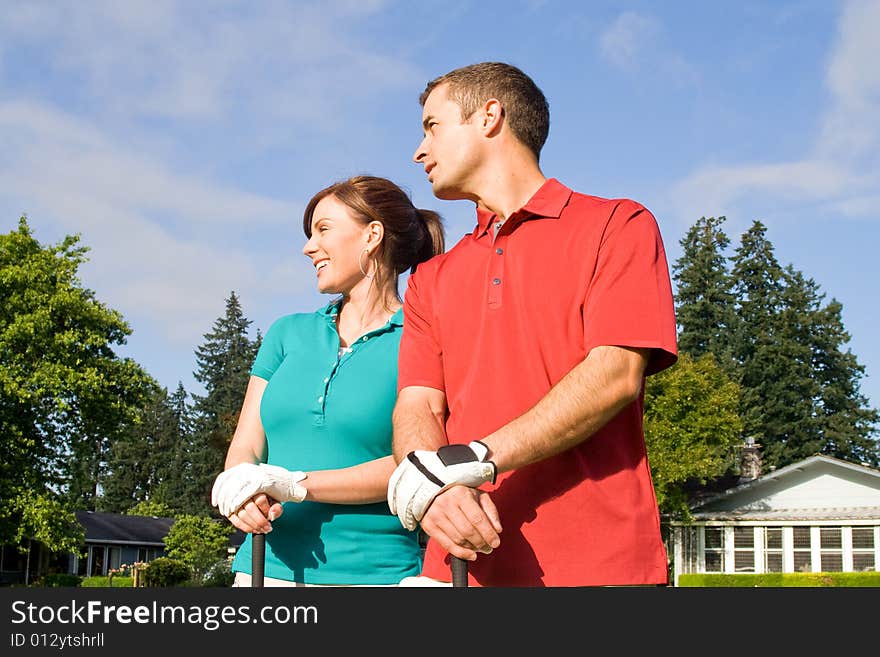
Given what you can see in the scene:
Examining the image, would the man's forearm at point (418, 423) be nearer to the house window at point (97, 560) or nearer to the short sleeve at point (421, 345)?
the short sleeve at point (421, 345)

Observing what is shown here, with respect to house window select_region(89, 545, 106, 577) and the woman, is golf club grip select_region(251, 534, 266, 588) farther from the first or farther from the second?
house window select_region(89, 545, 106, 577)

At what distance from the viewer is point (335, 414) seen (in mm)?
3150

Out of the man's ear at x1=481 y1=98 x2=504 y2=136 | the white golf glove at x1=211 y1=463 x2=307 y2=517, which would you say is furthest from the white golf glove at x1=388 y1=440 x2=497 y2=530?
the man's ear at x1=481 y1=98 x2=504 y2=136

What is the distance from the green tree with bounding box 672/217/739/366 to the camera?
215ft

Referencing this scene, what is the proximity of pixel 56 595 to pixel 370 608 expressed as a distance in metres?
0.45

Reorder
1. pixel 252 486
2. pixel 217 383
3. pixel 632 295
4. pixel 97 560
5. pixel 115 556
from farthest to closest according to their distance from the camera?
pixel 217 383 < pixel 115 556 < pixel 97 560 < pixel 252 486 < pixel 632 295

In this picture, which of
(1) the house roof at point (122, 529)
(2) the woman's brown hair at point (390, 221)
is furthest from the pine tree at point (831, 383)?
(2) the woman's brown hair at point (390, 221)

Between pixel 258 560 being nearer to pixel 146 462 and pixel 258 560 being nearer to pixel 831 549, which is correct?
pixel 831 549

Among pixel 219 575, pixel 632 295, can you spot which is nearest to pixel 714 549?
pixel 219 575

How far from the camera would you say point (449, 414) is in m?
2.49

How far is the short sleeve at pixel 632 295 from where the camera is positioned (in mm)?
2162

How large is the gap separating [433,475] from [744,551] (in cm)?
4031

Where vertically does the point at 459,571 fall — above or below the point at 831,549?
below

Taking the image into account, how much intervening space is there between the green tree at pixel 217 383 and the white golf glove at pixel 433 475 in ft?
242
